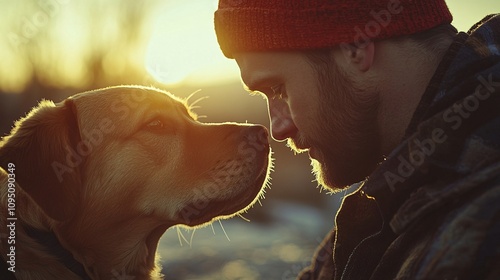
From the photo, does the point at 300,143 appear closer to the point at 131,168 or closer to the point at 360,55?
the point at 360,55

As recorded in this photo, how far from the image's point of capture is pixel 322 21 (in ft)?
9.05

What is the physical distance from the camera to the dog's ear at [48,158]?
285cm

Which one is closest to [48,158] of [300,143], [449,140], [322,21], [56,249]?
[56,249]

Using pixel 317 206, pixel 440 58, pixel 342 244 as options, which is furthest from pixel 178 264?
pixel 440 58

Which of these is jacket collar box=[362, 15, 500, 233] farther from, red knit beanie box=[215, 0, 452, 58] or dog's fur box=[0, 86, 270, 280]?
dog's fur box=[0, 86, 270, 280]

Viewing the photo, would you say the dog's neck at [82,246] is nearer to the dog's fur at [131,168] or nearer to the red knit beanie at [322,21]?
the dog's fur at [131,168]

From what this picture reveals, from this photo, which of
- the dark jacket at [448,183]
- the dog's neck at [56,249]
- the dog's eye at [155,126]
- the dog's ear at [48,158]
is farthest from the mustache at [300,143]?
the dog's neck at [56,249]

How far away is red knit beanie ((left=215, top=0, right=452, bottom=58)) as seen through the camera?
266 centimetres

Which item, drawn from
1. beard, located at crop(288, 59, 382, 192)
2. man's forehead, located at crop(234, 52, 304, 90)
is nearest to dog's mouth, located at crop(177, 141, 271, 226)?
beard, located at crop(288, 59, 382, 192)

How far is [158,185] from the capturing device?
339 cm

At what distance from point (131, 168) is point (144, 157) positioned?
0.37 feet

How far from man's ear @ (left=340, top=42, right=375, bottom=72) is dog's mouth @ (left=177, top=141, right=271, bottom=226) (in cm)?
96

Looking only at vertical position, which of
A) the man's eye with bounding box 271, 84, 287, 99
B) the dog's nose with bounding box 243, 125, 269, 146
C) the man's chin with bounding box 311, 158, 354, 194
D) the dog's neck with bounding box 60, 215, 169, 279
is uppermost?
the man's eye with bounding box 271, 84, 287, 99

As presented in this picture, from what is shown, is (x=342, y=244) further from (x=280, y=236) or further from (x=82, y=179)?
(x=280, y=236)
